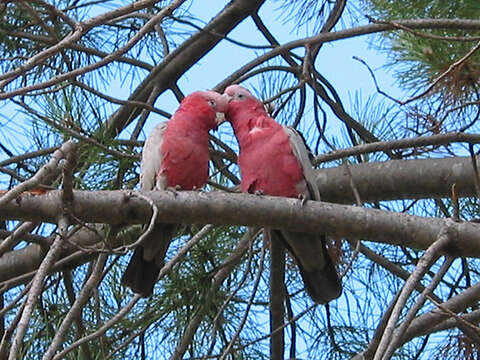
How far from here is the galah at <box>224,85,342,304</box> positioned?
9.56 ft

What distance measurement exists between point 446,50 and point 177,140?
84 centimetres

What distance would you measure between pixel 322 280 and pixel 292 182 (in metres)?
0.31

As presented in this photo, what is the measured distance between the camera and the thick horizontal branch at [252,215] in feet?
7.15

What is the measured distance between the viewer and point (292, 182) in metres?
2.94

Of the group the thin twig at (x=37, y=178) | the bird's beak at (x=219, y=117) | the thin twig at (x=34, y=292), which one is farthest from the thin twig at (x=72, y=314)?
the bird's beak at (x=219, y=117)

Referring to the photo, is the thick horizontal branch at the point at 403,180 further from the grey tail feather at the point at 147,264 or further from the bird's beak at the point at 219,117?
the grey tail feather at the point at 147,264

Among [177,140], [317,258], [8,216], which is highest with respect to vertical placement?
[177,140]

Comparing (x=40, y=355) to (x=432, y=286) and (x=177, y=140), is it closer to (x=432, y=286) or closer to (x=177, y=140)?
(x=177, y=140)

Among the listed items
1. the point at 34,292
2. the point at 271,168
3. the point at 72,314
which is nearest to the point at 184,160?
the point at 271,168

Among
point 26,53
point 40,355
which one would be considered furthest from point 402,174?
point 26,53

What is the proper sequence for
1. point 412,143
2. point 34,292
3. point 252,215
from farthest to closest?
point 412,143, point 252,215, point 34,292

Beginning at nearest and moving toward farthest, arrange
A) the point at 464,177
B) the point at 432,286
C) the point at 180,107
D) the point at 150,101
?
the point at 432,286 < the point at 464,177 < the point at 180,107 < the point at 150,101

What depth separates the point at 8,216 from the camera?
2186 mm

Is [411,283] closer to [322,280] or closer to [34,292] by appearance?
[34,292]
